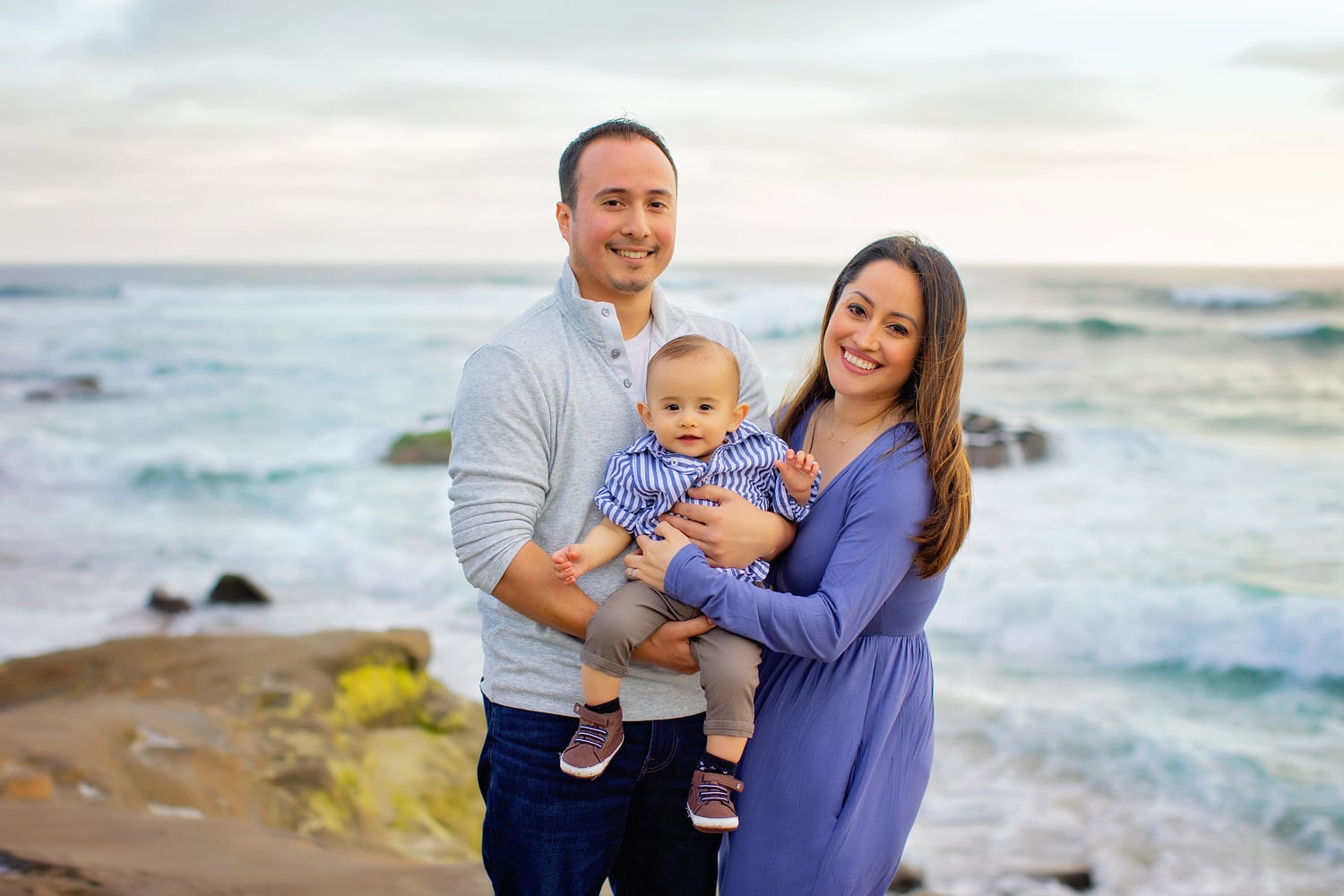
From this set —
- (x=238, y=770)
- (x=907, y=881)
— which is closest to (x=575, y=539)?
(x=238, y=770)

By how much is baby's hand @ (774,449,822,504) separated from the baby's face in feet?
0.63

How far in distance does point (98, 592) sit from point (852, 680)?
8729mm

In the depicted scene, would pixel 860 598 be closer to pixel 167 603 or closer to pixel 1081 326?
pixel 167 603

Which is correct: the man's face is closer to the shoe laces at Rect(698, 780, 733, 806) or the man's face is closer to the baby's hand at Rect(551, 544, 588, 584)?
the baby's hand at Rect(551, 544, 588, 584)

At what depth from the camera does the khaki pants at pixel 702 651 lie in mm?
2432

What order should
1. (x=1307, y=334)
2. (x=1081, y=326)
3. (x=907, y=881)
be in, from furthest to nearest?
(x=1081, y=326), (x=1307, y=334), (x=907, y=881)

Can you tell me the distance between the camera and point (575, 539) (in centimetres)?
260

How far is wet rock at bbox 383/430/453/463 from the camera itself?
1545cm

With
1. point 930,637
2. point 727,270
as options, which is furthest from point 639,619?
point 727,270

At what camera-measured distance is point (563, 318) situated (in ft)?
8.79

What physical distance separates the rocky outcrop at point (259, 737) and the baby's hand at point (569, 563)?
7.36 ft

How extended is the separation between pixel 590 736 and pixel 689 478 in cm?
67

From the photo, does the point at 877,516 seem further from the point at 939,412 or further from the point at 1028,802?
the point at 1028,802

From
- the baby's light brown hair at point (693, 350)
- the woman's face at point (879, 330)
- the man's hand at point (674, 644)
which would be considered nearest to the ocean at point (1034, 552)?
the woman's face at point (879, 330)
